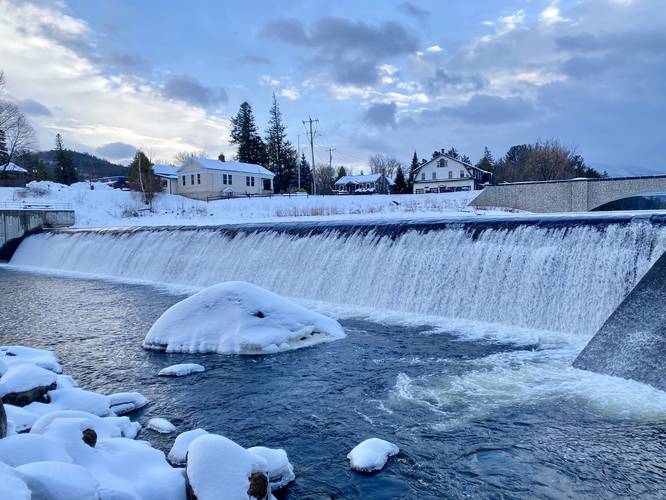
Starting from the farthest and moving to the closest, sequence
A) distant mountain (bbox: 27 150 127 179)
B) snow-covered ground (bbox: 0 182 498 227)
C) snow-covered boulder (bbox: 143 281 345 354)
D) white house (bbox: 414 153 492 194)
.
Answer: distant mountain (bbox: 27 150 127 179) < white house (bbox: 414 153 492 194) < snow-covered ground (bbox: 0 182 498 227) < snow-covered boulder (bbox: 143 281 345 354)

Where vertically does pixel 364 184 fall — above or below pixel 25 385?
above

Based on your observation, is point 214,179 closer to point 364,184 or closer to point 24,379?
point 364,184

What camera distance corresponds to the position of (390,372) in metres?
8.05

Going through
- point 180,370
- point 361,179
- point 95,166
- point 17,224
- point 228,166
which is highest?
point 95,166

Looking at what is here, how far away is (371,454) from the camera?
5289mm

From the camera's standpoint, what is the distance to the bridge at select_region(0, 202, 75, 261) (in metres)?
32.5

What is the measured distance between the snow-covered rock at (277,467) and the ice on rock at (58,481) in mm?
1736

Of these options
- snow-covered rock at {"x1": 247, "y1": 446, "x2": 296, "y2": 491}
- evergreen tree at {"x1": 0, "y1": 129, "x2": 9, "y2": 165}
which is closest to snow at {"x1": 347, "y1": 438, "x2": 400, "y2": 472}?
snow-covered rock at {"x1": 247, "y1": 446, "x2": 296, "y2": 491}

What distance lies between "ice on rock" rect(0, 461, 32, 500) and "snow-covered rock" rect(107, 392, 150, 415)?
11.8ft

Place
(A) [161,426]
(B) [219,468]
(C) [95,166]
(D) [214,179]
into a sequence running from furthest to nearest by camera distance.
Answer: (C) [95,166], (D) [214,179], (A) [161,426], (B) [219,468]

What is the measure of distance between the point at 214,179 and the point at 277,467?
46.8 meters

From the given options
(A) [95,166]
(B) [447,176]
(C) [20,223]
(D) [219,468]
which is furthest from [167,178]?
(A) [95,166]

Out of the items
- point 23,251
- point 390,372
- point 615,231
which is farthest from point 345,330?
point 23,251

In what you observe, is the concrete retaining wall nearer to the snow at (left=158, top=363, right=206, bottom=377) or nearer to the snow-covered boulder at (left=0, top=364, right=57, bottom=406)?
the snow at (left=158, top=363, right=206, bottom=377)
